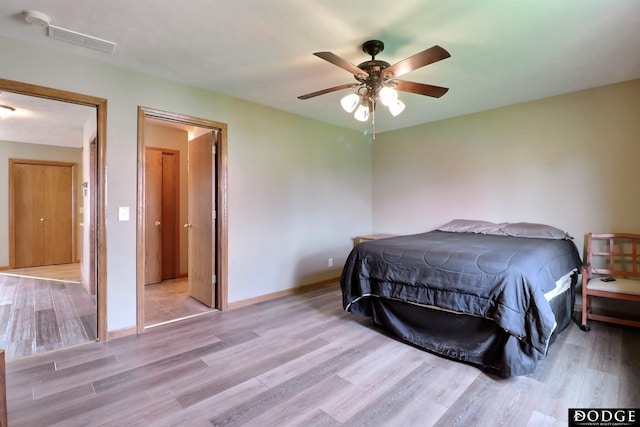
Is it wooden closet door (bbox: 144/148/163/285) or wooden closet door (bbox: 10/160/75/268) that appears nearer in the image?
wooden closet door (bbox: 144/148/163/285)

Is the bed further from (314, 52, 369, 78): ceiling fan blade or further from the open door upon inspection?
the open door

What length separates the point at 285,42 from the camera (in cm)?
232

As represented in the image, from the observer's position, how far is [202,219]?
3719 mm

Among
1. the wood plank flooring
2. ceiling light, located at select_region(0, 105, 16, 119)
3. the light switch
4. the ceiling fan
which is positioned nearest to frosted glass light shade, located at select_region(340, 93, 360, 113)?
the ceiling fan

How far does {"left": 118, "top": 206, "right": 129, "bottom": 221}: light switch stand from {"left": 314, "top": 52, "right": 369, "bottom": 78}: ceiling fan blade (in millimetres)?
2232

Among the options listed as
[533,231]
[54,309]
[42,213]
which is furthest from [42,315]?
[533,231]

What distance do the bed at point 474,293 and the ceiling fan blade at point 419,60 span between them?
1459mm

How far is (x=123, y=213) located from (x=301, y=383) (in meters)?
2.20

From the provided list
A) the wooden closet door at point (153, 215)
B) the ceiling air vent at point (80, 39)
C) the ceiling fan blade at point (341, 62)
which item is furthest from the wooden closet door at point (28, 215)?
the ceiling fan blade at point (341, 62)

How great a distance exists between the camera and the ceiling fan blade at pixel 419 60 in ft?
5.84

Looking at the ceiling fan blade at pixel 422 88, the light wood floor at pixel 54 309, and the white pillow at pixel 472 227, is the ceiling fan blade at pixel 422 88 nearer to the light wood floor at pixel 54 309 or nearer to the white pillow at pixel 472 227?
the white pillow at pixel 472 227

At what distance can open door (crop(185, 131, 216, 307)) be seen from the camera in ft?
11.6

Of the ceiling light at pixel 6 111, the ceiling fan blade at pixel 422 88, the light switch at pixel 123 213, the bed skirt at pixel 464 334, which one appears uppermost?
the ceiling light at pixel 6 111

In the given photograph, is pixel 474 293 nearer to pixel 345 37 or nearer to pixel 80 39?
pixel 345 37
